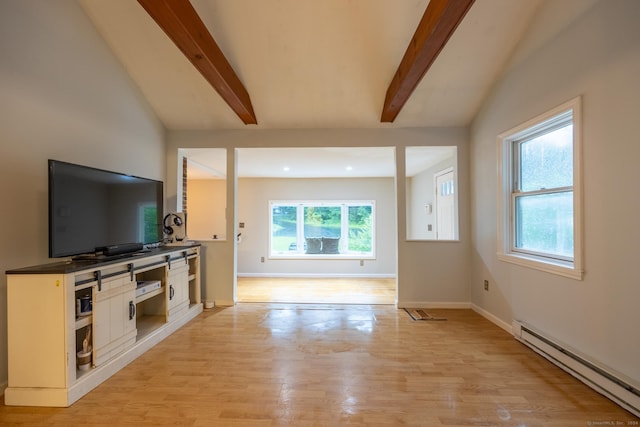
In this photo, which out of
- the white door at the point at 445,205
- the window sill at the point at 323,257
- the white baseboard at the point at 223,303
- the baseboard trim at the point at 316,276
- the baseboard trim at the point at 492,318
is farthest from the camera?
the window sill at the point at 323,257

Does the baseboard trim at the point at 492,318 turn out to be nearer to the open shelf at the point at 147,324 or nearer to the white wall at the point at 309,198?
the white wall at the point at 309,198

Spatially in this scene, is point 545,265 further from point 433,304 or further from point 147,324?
point 147,324

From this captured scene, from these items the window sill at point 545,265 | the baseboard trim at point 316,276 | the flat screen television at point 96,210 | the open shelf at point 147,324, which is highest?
the flat screen television at point 96,210

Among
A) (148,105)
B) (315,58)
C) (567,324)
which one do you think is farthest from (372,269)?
(148,105)

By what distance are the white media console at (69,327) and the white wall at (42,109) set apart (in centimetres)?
24

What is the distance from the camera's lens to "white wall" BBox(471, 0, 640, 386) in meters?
1.78

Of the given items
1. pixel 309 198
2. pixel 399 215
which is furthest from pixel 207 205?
pixel 399 215

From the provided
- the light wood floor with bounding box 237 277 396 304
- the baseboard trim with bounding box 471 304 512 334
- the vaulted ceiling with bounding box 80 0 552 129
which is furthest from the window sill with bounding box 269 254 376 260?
the vaulted ceiling with bounding box 80 0 552 129

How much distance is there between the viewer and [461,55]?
9.21 feet

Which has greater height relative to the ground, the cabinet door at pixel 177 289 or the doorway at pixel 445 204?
the doorway at pixel 445 204

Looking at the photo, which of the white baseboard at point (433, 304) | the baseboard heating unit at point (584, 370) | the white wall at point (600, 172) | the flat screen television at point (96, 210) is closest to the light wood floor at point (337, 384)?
the baseboard heating unit at point (584, 370)

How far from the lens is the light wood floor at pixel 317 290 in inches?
171

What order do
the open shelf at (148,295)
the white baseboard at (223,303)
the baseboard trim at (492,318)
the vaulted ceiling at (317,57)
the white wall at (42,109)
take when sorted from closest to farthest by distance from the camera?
the white wall at (42,109), the vaulted ceiling at (317,57), the open shelf at (148,295), the baseboard trim at (492,318), the white baseboard at (223,303)

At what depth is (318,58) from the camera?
2.92 m
